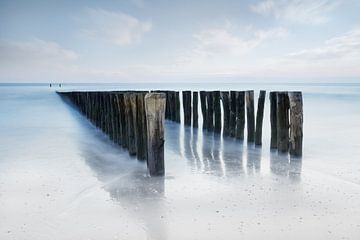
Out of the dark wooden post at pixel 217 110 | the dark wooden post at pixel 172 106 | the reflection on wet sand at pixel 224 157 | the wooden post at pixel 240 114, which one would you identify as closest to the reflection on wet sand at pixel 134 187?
the reflection on wet sand at pixel 224 157

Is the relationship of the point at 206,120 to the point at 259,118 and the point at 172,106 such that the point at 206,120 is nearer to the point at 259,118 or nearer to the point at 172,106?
the point at 259,118

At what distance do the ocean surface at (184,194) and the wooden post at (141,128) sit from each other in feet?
0.71

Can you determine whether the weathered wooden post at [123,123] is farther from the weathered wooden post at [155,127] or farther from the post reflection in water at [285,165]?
the post reflection in water at [285,165]

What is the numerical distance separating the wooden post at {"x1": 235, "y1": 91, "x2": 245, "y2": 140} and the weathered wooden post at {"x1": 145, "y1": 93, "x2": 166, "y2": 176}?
10.5 feet

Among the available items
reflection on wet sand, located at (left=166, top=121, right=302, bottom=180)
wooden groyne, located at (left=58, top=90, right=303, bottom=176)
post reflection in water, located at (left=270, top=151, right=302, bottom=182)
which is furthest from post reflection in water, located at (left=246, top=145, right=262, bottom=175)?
wooden groyne, located at (left=58, top=90, right=303, bottom=176)

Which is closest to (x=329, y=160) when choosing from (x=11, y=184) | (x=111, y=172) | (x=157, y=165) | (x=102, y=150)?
(x=157, y=165)

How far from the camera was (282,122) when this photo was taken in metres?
6.11

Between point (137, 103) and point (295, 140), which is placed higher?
point (137, 103)

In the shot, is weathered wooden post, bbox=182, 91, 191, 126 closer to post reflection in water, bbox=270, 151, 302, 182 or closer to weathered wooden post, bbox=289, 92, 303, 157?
post reflection in water, bbox=270, 151, 302, 182

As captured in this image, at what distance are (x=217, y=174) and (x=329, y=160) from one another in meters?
2.32

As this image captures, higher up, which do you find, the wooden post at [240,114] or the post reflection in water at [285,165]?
the wooden post at [240,114]

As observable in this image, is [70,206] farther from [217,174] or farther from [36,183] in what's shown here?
[217,174]

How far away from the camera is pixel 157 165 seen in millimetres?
4672

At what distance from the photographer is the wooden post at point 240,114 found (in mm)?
7450
